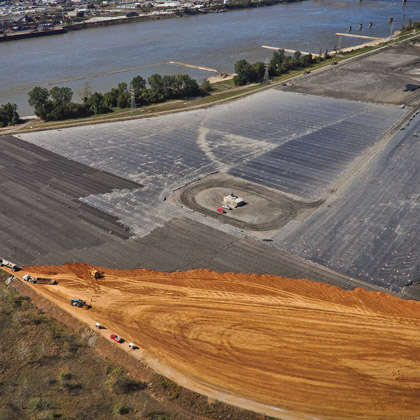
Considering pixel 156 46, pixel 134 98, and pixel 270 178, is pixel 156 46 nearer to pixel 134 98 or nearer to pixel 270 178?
pixel 134 98

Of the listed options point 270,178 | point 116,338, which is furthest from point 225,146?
point 116,338

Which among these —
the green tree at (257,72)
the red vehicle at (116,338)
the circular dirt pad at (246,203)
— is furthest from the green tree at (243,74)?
the red vehicle at (116,338)

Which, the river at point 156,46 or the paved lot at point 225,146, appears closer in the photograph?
the paved lot at point 225,146

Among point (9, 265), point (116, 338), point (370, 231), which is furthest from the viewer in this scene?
point (370, 231)

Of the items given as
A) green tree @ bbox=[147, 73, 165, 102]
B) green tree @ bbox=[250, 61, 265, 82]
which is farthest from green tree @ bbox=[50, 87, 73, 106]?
green tree @ bbox=[250, 61, 265, 82]

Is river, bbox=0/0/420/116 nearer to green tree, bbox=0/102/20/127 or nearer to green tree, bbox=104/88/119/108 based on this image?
green tree, bbox=0/102/20/127

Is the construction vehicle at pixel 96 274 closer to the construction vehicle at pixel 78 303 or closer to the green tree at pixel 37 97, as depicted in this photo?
the construction vehicle at pixel 78 303
